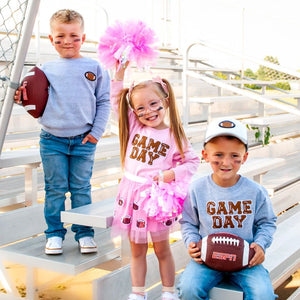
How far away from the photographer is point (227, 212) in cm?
177

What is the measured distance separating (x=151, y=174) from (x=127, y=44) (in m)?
0.53

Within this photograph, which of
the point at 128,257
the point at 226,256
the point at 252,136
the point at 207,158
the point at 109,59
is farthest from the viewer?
the point at 252,136

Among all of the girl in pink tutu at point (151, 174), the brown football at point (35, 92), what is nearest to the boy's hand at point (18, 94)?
the brown football at point (35, 92)

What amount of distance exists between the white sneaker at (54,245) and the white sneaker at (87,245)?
0.09 meters

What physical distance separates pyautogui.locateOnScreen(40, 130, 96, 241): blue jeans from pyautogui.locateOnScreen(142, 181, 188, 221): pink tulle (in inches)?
18.6

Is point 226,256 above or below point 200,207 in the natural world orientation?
below

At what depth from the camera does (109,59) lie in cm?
217

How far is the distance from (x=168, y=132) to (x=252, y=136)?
3.91 meters

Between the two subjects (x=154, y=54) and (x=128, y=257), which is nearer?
(x=154, y=54)

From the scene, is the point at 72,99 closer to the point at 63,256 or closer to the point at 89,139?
the point at 89,139

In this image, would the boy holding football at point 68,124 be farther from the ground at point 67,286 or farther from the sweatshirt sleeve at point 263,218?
the sweatshirt sleeve at point 263,218

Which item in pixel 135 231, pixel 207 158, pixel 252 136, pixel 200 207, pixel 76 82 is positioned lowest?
pixel 252 136

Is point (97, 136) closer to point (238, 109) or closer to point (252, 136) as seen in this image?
point (252, 136)

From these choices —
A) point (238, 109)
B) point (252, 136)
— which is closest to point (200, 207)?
point (252, 136)
